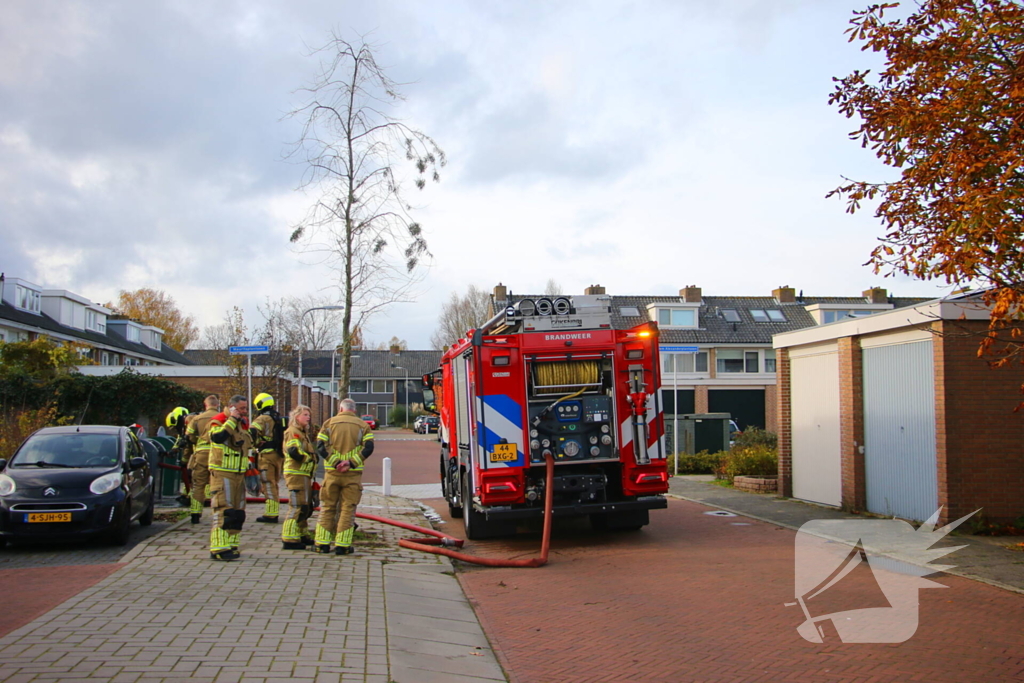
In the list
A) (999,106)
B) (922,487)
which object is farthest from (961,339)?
(999,106)

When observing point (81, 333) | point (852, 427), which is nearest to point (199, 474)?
point (852, 427)

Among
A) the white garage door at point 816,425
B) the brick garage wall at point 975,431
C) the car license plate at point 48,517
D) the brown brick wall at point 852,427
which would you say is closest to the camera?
the car license plate at point 48,517

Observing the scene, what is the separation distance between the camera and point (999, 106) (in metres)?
7.58

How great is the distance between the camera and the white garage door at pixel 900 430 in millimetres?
11602

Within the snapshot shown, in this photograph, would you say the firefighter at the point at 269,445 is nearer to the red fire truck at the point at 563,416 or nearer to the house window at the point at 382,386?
the red fire truck at the point at 563,416

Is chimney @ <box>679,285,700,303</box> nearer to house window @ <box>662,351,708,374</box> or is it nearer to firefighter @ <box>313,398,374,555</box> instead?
house window @ <box>662,351,708,374</box>

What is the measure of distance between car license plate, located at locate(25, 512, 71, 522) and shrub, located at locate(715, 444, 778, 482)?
13.2m

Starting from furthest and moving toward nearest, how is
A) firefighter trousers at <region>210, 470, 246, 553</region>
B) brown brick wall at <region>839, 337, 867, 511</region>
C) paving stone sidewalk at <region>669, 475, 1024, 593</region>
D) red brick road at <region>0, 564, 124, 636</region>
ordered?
brown brick wall at <region>839, 337, 867, 511</region>, firefighter trousers at <region>210, 470, 246, 553</region>, paving stone sidewalk at <region>669, 475, 1024, 593</region>, red brick road at <region>0, 564, 124, 636</region>

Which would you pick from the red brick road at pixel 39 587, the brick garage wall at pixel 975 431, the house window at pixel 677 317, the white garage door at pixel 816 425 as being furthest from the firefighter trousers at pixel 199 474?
the house window at pixel 677 317

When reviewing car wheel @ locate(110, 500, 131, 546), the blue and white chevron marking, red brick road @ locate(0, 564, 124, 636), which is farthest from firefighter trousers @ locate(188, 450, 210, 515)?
Result: the blue and white chevron marking

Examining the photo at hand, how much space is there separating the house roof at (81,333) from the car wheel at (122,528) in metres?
29.6

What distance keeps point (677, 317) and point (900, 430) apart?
38.4 m

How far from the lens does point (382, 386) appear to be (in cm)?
8869

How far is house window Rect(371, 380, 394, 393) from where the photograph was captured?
8850cm
